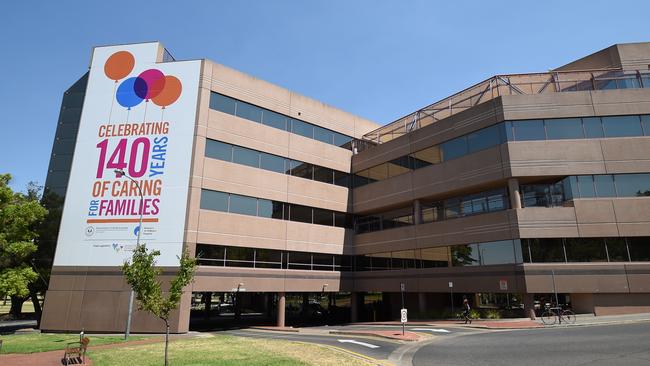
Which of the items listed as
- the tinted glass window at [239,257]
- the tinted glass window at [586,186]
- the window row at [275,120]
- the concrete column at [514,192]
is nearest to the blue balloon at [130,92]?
the window row at [275,120]

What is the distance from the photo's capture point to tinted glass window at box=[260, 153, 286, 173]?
3478 centimetres

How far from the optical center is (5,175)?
3011cm

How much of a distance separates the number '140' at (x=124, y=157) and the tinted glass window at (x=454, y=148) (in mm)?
24516

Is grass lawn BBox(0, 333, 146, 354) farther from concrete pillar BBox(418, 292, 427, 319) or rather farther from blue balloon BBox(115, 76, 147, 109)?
concrete pillar BBox(418, 292, 427, 319)

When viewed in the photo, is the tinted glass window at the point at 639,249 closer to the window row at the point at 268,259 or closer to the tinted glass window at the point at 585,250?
the tinted glass window at the point at 585,250

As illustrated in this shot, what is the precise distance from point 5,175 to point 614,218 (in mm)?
44994

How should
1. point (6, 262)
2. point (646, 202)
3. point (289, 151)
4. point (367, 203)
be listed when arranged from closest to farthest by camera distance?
point (646, 202), point (6, 262), point (289, 151), point (367, 203)

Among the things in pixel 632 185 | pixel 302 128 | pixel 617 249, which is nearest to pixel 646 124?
pixel 632 185

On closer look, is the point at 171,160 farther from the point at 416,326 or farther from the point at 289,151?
the point at 416,326

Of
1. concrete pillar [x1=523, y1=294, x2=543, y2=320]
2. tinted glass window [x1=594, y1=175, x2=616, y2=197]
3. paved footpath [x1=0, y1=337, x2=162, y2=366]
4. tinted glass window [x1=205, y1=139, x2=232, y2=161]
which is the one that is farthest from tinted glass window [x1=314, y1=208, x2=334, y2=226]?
tinted glass window [x1=594, y1=175, x2=616, y2=197]

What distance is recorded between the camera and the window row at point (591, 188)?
27.7 metres

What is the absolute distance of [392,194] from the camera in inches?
1492

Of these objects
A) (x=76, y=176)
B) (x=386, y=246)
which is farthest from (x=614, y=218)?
(x=76, y=176)

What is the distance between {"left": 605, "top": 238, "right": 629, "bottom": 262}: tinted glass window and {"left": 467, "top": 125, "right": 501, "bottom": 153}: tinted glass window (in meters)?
10.2
